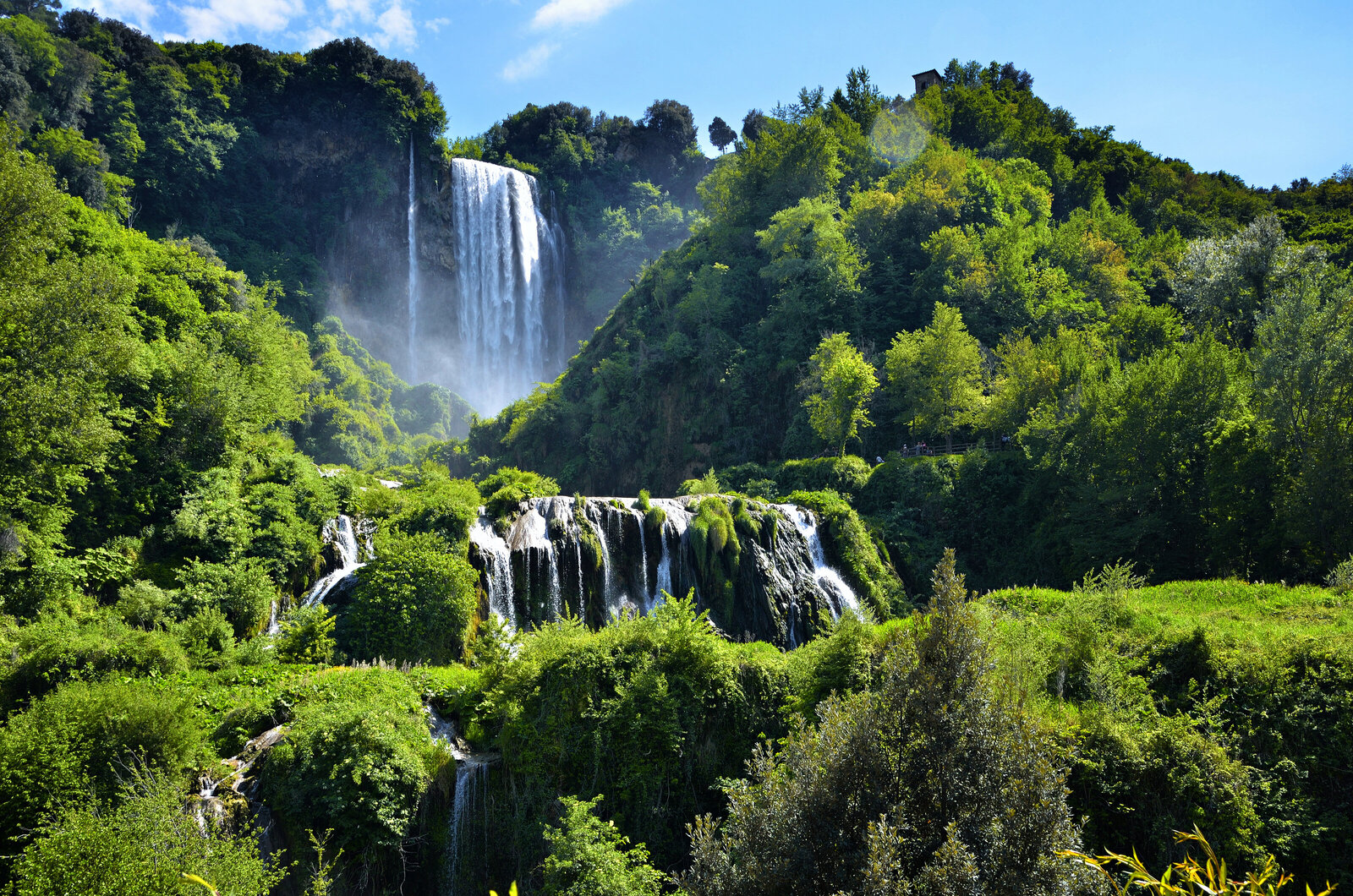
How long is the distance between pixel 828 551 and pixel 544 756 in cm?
1830

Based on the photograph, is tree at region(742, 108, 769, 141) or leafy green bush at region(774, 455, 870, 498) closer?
leafy green bush at region(774, 455, 870, 498)

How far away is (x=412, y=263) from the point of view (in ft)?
228

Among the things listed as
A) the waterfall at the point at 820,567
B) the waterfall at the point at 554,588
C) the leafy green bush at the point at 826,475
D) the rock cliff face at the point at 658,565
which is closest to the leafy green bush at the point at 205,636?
the rock cliff face at the point at 658,565

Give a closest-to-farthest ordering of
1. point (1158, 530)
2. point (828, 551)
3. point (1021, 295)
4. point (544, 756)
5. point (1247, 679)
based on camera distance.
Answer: point (1247, 679)
point (544, 756)
point (1158, 530)
point (828, 551)
point (1021, 295)

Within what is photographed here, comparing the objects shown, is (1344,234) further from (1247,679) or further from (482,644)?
(482,644)

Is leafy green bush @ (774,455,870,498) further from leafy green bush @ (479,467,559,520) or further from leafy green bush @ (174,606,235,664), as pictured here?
leafy green bush @ (174,606,235,664)

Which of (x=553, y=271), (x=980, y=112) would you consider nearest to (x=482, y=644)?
(x=553, y=271)

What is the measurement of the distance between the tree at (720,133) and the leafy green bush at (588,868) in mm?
98617

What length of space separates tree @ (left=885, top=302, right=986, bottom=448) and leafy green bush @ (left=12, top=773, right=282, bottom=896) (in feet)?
114

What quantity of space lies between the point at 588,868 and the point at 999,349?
126 ft

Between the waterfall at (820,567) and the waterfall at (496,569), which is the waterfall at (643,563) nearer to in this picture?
the waterfall at (496,569)

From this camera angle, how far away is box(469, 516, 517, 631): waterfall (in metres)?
22.4

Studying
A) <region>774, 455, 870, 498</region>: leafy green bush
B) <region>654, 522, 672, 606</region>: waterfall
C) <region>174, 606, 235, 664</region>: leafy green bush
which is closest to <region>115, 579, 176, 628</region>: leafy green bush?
<region>174, 606, 235, 664</region>: leafy green bush

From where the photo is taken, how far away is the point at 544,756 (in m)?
13.8
